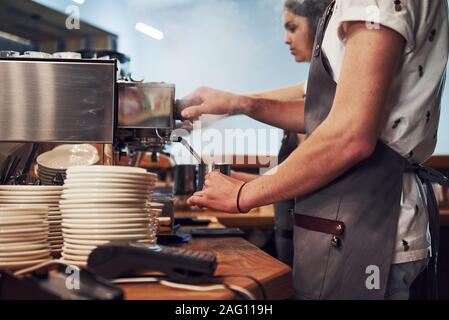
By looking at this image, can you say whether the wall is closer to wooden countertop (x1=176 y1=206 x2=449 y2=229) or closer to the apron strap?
wooden countertop (x1=176 y1=206 x2=449 y2=229)

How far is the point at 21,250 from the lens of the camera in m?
0.92

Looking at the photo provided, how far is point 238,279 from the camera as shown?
0.83 m

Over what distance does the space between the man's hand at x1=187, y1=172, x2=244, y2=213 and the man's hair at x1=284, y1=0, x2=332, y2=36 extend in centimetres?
118

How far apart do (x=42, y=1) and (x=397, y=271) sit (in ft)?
11.7

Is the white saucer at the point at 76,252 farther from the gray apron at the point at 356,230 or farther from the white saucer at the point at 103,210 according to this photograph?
the gray apron at the point at 356,230

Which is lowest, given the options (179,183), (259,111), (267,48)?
(179,183)

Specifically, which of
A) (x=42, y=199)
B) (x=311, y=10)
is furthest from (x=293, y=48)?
(x=42, y=199)

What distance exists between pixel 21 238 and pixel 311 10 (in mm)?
1642

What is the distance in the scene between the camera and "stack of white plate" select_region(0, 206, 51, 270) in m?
0.90

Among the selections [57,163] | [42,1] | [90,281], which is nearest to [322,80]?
[90,281]

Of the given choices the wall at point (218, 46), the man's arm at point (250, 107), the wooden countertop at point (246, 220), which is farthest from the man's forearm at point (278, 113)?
the wall at point (218, 46)

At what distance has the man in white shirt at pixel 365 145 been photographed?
3.10 feet

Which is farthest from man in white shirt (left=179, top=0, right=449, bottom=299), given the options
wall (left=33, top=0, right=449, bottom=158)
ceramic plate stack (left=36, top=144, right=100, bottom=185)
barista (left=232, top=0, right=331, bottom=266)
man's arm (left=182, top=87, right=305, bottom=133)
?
wall (left=33, top=0, right=449, bottom=158)
